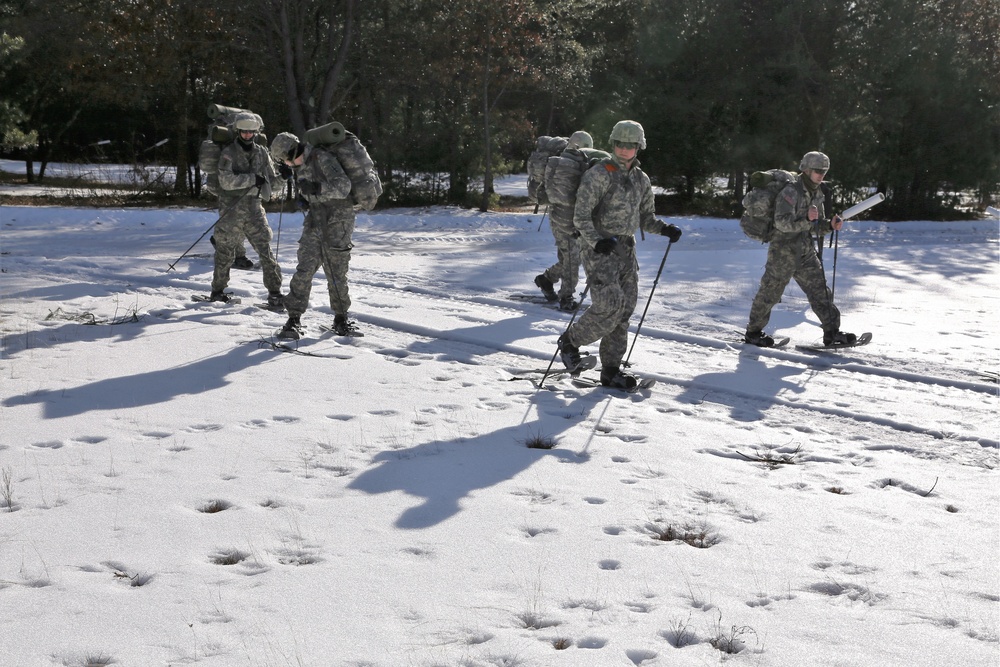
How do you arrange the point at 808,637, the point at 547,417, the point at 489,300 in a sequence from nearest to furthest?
the point at 808,637
the point at 547,417
the point at 489,300

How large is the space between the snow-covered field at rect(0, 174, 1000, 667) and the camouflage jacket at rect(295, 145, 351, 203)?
51.8 inches

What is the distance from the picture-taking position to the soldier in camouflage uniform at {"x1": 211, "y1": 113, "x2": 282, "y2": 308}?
10039 millimetres

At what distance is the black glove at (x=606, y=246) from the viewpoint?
6.91 metres

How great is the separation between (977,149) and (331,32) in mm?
17190

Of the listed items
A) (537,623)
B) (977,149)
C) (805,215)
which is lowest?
(537,623)

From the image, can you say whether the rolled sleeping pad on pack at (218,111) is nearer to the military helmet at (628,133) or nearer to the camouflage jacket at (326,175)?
the camouflage jacket at (326,175)

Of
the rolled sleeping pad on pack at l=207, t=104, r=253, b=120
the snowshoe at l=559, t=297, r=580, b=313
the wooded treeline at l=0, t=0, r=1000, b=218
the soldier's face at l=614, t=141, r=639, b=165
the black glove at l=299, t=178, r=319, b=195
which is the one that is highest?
the wooded treeline at l=0, t=0, r=1000, b=218

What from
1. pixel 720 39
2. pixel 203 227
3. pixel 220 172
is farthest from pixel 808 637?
pixel 720 39

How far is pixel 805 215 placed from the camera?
9.12 metres

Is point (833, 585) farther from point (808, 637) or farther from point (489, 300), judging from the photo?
point (489, 300)

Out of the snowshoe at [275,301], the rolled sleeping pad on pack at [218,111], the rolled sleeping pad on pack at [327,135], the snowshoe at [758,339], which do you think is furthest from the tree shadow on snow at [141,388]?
the snowshoe at [758,339]

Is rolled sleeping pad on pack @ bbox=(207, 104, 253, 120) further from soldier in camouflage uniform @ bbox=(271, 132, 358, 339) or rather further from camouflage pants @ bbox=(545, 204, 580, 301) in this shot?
camouflage pants @ bbox=(545, 204, 580, 301)

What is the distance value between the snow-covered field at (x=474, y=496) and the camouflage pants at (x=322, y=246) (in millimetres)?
544

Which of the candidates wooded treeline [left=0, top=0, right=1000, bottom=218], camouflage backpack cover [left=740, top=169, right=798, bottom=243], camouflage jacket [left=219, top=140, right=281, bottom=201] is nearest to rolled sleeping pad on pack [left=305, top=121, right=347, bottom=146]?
camouflage jacket [left=219, top=140, right=281, bottom=201]
